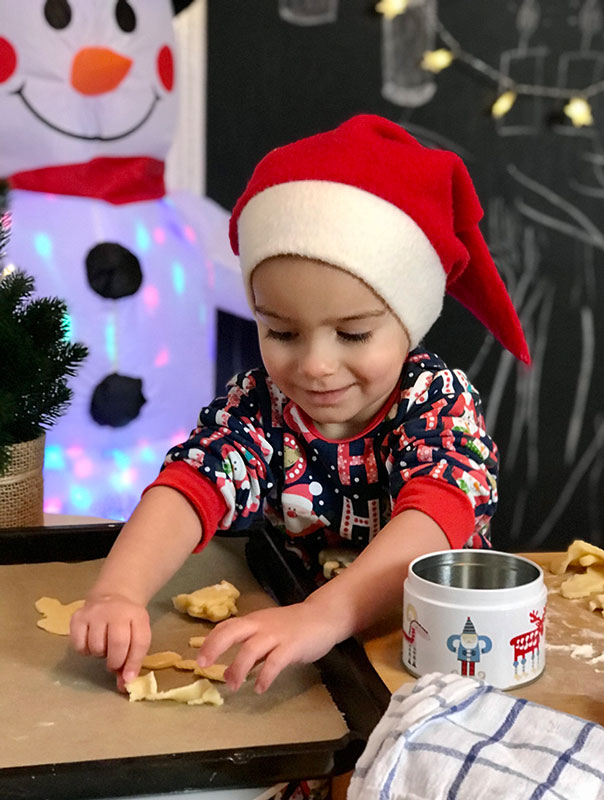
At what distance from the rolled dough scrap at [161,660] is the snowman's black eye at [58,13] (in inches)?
47.2

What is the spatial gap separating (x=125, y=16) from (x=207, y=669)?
1283mm

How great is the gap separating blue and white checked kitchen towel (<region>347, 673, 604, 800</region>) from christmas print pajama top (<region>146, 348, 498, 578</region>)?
0.29 m

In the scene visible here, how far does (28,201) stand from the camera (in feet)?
5.25

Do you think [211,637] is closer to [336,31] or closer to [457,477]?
[457,477]

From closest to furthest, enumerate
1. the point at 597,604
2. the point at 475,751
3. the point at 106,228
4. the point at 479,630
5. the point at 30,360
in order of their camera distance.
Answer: the point at 475,751 < the point at 479,630 < the point at 597,604 < the point at 30,360 < the point at 106,228

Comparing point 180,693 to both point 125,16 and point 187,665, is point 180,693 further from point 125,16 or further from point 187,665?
point 125,16

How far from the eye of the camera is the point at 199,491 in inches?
34.5

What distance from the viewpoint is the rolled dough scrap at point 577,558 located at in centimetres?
83

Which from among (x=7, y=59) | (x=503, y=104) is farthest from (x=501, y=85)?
(x=7, y=59)

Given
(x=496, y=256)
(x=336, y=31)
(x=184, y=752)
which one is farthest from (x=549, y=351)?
(x=184, y=752)

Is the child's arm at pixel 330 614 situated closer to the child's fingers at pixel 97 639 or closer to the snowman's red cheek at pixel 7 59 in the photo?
the child's fingers at pixel 97 639

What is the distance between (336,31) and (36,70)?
30.2 inches

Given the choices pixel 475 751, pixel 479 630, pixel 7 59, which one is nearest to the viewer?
pixel 475 751

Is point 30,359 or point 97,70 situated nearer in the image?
point 30,359
